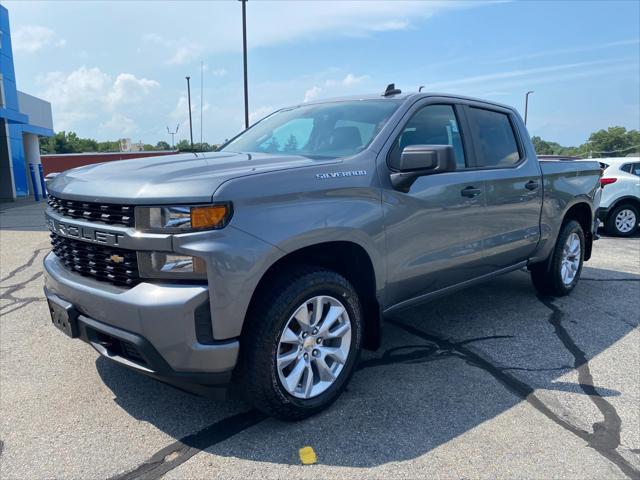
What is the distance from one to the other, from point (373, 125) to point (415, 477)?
2234mm

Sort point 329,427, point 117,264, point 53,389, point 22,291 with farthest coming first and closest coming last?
point 22,291 → point 53,389 → point 329,427 → point 117,264

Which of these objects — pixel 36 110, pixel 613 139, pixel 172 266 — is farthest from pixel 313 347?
pixel 613 139

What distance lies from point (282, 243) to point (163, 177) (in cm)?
70

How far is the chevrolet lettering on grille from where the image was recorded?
A: 2.62 meters

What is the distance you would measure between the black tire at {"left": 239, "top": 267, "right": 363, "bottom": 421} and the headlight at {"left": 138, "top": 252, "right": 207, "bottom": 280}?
0.40 metres

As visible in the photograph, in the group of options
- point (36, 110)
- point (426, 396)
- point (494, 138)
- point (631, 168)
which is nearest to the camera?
point (426, 396)

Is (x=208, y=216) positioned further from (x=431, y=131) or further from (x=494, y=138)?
(x=494, y=138)

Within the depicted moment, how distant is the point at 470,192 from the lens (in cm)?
393

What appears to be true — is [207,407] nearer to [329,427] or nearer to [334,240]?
[329,427]

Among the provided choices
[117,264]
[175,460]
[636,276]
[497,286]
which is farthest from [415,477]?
[636,276]

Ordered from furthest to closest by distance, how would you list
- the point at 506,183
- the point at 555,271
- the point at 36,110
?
the point at 36,110 < the point at 555,271 < the point at 506,183

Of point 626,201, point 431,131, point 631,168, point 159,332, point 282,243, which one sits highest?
point 431,131

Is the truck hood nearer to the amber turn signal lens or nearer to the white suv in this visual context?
the amber turn signal lens

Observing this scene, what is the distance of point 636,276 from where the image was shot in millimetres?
6496
